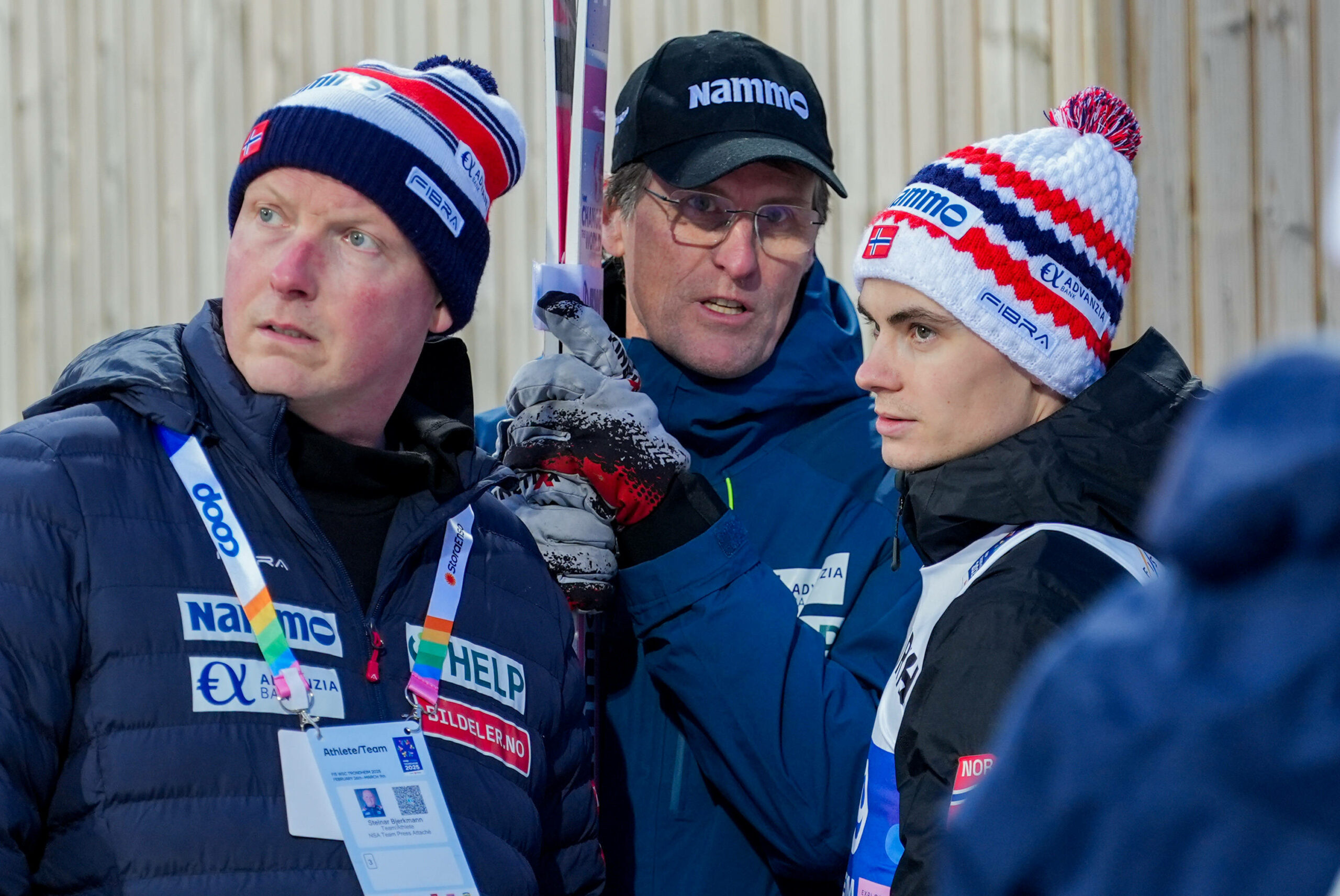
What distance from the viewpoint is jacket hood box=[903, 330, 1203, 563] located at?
1.66m

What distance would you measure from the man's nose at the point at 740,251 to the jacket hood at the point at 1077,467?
0.67 metres

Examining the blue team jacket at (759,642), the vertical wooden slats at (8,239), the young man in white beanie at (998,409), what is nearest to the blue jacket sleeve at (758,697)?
the blue team jacket at (759,642)

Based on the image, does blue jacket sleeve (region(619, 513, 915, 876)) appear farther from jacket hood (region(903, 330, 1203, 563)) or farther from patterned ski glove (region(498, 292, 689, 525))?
jacket hood (region(903, 330, 1203, 563))

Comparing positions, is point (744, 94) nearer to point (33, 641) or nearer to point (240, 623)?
point (240, 623)

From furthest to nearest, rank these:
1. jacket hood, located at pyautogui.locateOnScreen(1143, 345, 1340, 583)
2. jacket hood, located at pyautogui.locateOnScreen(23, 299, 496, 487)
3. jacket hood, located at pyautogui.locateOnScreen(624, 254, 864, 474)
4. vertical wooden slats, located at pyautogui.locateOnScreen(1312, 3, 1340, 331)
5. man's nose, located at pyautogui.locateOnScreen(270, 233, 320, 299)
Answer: vertical wooden slats, located at pyautogui.locateOnScreen(1312, 3, 1340, 331) → jacket hood, located at pyautogui.locateOnScreen(624, 254, 864, 474) → man's nose, located at pyautogui.locateOnScreen(270, 233, 320, 299) → jacket hood, located at pyautogui.locateOnScreen(23, 299, 496, 487) → jacket hood, located at pyautogui.locateOnScreen(1143, 345, 1340, 583)

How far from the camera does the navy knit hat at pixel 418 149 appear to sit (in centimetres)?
178

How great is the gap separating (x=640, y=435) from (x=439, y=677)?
54 centimetres

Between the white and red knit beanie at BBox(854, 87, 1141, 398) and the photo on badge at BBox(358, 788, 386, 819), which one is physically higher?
the white and red knit beanie at BBox(854, 87, 1141, 398)

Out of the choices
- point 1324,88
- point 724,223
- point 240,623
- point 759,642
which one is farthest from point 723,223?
point 1324,88

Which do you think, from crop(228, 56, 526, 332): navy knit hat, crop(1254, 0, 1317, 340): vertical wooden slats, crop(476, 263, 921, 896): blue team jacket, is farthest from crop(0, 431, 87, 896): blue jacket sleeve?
crop(1254, 0, 1317, 340): vertical wooden slats

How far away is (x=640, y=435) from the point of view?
2.10 meters

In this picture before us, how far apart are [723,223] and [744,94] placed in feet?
0.75

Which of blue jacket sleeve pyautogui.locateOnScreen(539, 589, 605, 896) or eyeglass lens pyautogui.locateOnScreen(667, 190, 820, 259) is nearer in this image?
blue jacket sleeve pyautogui.locateOnScreen(539, 589, 605, 896)

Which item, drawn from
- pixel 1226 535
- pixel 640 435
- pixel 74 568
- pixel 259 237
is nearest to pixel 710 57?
pixel 640 435
